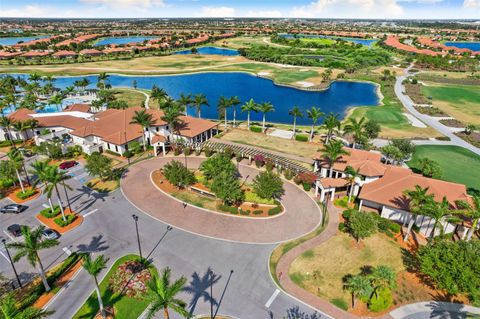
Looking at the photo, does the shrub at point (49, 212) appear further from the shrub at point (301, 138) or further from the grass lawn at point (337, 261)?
the shrub at point (301, 138)

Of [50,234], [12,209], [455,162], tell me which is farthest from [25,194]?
[455,162]

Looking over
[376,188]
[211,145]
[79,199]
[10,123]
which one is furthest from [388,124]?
[10,123]

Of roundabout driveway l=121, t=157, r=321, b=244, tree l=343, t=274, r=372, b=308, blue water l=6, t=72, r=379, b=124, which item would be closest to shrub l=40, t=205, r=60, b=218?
roundabout driveway l=121, t=157, r=321, b=244

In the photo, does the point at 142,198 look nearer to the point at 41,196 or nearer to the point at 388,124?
the point at 41,196

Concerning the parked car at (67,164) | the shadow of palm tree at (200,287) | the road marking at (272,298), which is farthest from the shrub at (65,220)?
the road marking at (272,298)

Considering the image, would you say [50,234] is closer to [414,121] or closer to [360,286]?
[360,286]

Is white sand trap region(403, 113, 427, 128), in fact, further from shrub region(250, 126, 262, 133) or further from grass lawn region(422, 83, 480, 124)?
shrub region(250, 126, 262, 133)
